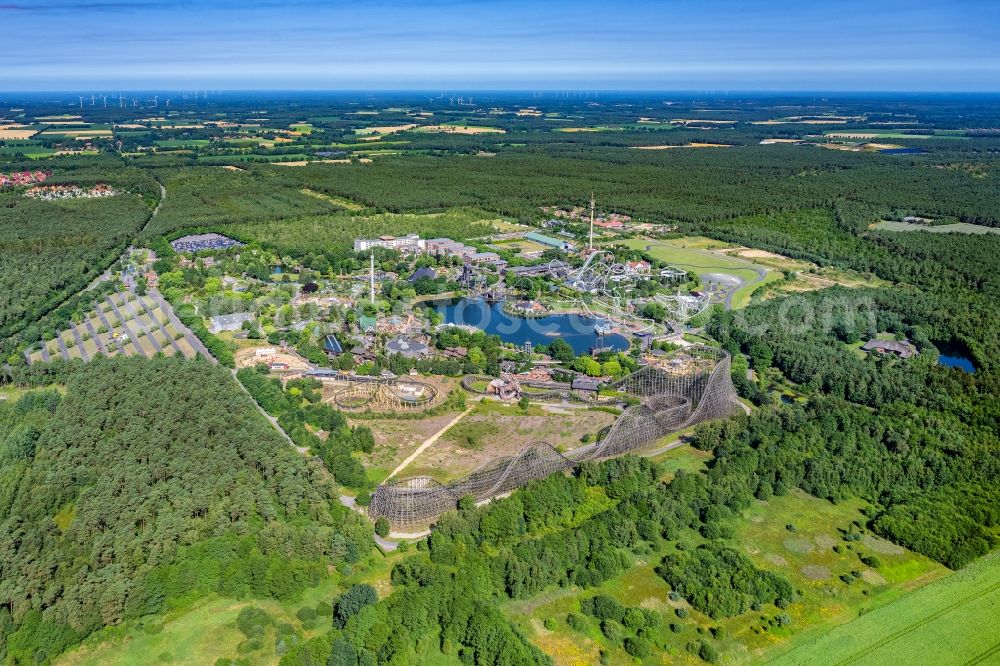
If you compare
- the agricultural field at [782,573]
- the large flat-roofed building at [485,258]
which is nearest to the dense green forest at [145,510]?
the agricultural field at [782,573]

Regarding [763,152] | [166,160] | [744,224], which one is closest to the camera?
[744,224]

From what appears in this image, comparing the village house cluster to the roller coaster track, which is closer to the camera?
the roller coaster track

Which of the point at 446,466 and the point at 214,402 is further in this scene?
the point at 214,402

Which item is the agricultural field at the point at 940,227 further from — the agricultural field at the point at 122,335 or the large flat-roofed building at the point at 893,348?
the agricultural field at the point at 122,335

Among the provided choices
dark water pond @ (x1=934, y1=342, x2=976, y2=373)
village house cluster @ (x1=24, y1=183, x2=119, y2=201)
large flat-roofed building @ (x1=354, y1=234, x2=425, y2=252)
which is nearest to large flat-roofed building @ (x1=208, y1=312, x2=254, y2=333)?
large flat-roofed building @ (x1=354, y1=234, x2=425, y2=252)

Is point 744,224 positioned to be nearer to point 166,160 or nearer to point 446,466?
point 446,466

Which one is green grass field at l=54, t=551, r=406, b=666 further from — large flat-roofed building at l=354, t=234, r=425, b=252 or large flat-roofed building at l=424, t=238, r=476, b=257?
large flat-roofed building at l=354, t=234, r=425, b=252

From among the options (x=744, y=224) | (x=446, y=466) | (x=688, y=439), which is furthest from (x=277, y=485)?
(x=744, y=224)
